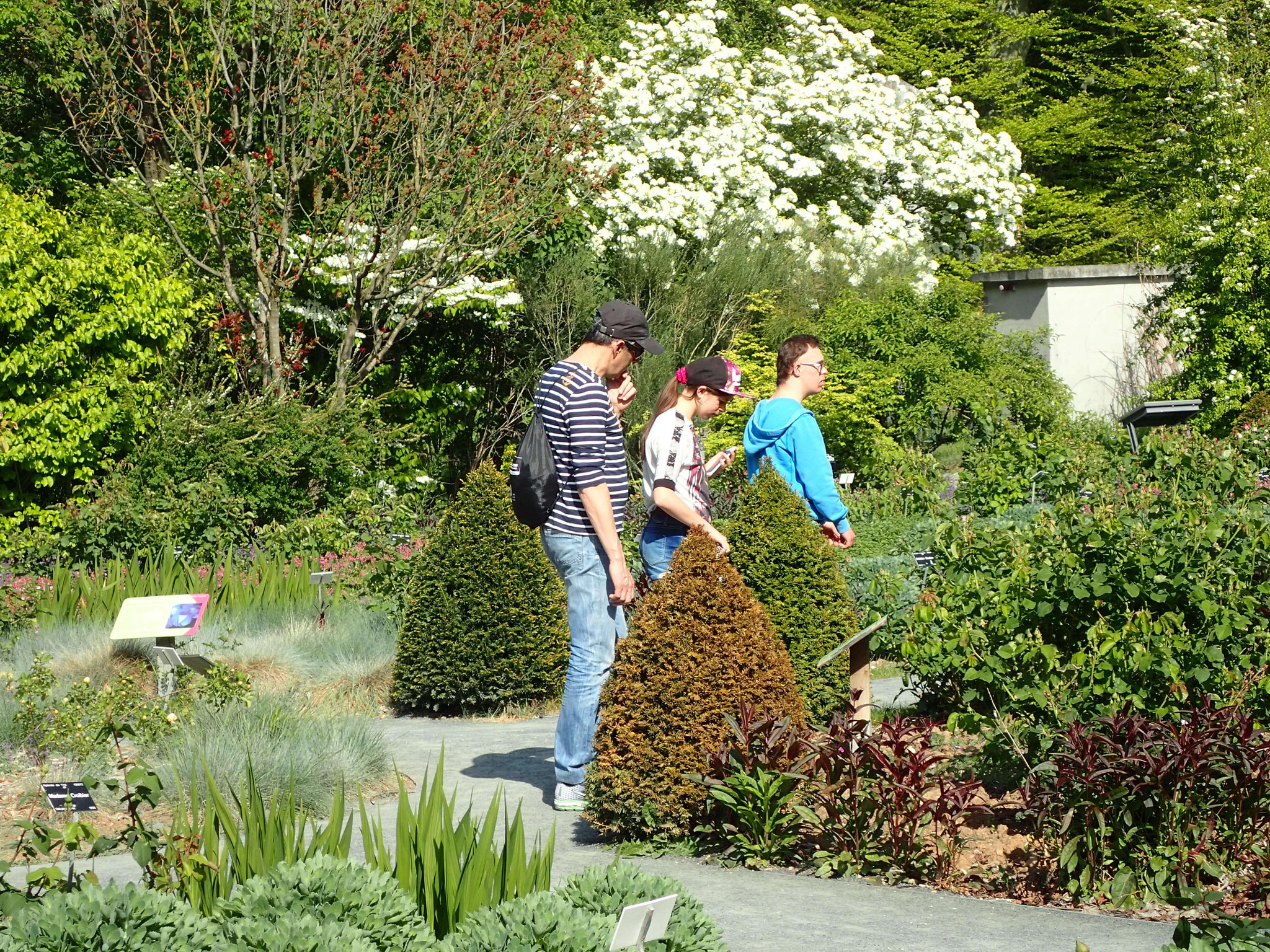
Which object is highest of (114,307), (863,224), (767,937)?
(863,224)

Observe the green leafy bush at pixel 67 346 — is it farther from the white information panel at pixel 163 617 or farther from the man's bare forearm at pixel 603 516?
the man's bare forearm at pixel 603 516

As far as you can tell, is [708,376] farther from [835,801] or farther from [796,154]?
[796,154]

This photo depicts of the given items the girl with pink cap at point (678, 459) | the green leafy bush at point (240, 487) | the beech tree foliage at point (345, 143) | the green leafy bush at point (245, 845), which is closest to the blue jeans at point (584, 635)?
the girl with pink cap at point (678, 459)

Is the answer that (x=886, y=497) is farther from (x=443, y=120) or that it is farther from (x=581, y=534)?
(x=581, y=534)

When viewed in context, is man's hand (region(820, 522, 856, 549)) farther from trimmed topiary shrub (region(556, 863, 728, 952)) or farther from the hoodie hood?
trimmed topiary shrub (region(556, 863, 728, 952))

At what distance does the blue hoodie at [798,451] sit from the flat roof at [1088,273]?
15.5m

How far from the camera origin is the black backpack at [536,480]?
500cm

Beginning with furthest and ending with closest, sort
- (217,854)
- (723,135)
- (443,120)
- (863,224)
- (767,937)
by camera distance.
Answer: (863,224) < (723,135) < (443,120) < (767,937) < (217,854)

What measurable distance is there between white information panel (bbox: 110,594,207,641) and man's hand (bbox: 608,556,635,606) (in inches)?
87.4

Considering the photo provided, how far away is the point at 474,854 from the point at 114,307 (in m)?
10.0

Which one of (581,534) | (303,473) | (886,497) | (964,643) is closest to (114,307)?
(303,473)

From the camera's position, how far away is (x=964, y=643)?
191 inches

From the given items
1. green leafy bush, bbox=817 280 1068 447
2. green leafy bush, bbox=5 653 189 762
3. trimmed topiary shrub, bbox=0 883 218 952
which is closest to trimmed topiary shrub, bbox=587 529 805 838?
trimmed topiary shrub, bbox=0 883 218 952

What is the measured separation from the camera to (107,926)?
2.84 metres
